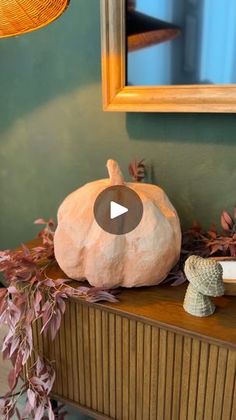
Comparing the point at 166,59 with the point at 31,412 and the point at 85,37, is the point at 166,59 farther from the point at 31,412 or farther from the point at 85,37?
the point at 31,412

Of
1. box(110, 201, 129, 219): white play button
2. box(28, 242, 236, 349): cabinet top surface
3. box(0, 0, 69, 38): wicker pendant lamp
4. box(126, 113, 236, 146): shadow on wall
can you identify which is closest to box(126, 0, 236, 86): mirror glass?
box(126, 113, 236, 146): shadow on wall

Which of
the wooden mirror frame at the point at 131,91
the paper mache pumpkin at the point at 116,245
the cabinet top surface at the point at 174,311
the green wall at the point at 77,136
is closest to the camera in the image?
the cabinet top surface at the point at 174,311

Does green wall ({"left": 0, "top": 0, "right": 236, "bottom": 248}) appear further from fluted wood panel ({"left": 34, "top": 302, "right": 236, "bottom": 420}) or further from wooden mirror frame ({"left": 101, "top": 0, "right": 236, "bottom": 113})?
fluted wood panel ({"left": 34, "top": 302, "right": 236, "bottom": 420})

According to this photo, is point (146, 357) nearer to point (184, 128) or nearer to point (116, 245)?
point (116, 245)

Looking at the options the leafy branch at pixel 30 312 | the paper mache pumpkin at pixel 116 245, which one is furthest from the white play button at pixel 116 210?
the leafy branch at pixel 30 312

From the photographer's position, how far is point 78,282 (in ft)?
3.01

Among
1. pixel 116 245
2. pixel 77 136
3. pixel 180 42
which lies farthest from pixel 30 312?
pixel 180 42

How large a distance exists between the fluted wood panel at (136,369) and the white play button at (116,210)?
0.23 meters

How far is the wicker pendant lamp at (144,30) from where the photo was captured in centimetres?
98

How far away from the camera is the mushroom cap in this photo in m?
0.73

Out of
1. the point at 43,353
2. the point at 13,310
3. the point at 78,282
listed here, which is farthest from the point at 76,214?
the point at 43,353

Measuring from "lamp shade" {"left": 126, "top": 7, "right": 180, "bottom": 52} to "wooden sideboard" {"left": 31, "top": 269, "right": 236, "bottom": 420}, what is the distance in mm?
700

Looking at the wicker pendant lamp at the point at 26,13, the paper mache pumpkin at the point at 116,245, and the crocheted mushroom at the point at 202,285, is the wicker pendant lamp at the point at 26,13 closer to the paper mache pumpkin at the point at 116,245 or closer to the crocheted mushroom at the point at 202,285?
the paper mache pumpkin at the point at 116,245

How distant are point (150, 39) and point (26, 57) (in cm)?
52
